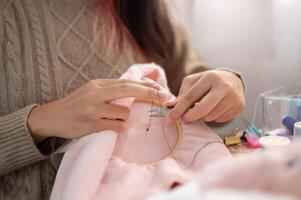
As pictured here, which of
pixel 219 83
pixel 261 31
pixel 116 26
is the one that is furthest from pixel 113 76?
pixel 261 31

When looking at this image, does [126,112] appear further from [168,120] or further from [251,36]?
[251,36]

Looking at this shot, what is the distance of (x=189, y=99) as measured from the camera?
0.60 meters

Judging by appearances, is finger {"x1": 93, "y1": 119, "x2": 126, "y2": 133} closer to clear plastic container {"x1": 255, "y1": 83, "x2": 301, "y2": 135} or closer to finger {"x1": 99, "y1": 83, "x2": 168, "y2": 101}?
finger {"x1": 99, "y1": 83, "x2": 168, "y2": 101}

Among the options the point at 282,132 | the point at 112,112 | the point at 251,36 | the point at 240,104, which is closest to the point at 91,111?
the point at 112,112

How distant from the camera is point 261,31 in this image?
3.51 feet

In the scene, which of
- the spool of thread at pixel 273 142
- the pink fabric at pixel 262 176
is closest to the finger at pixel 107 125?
the spool of thread at pixel 273 142

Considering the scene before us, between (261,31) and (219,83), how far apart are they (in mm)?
522

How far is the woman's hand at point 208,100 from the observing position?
0.59m

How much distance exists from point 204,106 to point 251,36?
0.57 m

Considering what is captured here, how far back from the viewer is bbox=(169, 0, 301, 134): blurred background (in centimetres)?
102

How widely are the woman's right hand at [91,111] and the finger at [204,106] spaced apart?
0.07m

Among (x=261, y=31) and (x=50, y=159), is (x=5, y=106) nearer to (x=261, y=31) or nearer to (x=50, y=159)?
(x=50, y=159)

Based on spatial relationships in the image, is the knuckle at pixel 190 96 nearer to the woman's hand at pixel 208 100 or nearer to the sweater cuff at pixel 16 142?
the woman's hand at pixel 208 100

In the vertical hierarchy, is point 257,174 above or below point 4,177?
above
